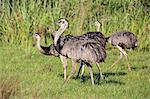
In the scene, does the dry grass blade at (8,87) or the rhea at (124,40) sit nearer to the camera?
the dry grass blade at (8,87)

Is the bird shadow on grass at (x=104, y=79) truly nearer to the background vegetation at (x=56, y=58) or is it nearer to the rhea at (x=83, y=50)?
the background vegetation at (x=56, y=58)

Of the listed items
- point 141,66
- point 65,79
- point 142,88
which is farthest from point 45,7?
point 142,88

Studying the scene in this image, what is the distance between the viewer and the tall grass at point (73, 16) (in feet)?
55.0

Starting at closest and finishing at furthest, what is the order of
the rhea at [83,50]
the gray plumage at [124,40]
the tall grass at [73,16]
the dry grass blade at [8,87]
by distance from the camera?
the dry grass blade at [8,87]
the rhea at [83,50]
the gray plumage at [124,40]
the tall grass at [73,16]

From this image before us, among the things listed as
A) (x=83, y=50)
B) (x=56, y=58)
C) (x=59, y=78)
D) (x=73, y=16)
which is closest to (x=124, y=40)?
(x=56, y=58)

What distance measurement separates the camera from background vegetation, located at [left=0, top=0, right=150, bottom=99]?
10461 mm

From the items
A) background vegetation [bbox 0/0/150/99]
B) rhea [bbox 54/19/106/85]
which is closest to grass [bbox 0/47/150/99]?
background vegetation [bbox 0/0/150/99]

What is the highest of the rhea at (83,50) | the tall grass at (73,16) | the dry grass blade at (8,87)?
the tall grass at (73,16)

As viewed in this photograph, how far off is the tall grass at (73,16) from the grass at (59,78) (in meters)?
1.02

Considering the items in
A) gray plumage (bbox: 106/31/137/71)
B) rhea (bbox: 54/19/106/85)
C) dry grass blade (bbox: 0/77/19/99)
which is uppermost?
gray plumage (bbox: 106/31/137/71)

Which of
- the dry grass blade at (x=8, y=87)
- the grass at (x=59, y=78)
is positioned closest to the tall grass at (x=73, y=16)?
the grass at (x=59, y=78)

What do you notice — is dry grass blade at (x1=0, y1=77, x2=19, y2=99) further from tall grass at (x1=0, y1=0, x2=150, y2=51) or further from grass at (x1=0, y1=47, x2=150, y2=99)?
tall grass at (x1=0, y1=0, x2=150, y2=51)

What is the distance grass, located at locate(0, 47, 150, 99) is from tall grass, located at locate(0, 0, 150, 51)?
102 cm

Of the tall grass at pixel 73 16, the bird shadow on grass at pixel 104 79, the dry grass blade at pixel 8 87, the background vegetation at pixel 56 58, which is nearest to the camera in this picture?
the dry grass blade at pixel 8 87
